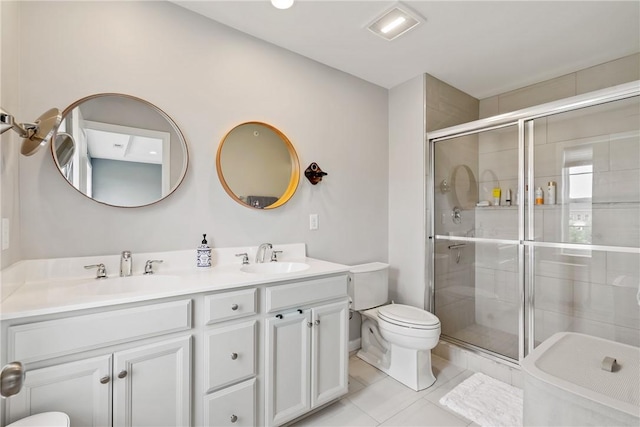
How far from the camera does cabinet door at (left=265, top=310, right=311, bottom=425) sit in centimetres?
152

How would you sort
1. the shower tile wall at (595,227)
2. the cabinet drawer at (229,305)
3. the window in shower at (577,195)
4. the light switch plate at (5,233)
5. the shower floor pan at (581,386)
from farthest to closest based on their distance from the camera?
the window in shower at (577,195) → the shower tile wall at (595,227) → the cabinet drawer at (229,305) → the light switch plate at (5,233) → the shower floor pan at (581,386)

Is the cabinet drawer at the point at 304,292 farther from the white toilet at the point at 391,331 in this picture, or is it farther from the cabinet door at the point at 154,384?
the white toilet at the point at 391,331

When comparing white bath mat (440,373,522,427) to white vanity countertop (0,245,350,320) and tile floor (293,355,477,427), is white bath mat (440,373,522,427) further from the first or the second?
white vanity countertop (0,245,350,320)

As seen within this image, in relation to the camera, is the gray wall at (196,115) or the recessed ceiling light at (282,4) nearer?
the gray wall at (196,115)

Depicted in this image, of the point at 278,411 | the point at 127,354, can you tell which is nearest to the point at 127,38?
the point at 127,354

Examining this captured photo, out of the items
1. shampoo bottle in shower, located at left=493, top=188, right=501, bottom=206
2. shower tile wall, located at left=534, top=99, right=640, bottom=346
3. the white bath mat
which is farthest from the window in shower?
the white bath mat

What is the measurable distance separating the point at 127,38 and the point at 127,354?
161 cm

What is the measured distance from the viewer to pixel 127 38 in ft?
5.28

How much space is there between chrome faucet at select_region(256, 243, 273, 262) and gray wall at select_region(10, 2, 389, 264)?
6 cm

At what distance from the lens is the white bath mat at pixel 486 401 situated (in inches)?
69.0

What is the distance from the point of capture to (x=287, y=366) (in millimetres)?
1590

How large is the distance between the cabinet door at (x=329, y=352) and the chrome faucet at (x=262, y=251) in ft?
1.83

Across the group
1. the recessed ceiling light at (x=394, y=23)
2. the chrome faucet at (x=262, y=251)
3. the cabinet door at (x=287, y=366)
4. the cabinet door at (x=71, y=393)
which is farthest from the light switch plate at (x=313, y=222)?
the cabinet door at (x=71, y=393)

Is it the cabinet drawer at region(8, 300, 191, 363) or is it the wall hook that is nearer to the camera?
the cabinet drawer at region(8, 300, 191, 363)
